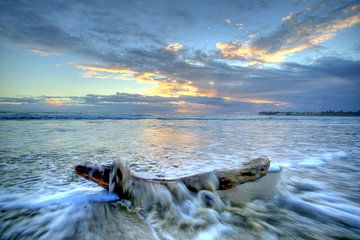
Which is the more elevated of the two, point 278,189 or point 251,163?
point 251,163

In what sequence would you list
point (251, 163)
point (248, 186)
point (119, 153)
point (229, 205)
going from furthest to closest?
point (119, 153) < point (251, 163) < point (248, 186) < point (229, 205)

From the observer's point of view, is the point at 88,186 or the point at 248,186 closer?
the point at 248,186

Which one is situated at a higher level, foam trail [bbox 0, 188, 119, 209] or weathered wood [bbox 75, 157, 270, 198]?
weathered wood [bbox 75, 157, 270, 198]

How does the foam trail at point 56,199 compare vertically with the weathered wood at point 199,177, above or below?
below

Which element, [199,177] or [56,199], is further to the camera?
[199,177]

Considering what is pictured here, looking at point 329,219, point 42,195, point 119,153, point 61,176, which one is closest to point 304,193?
point 329,219

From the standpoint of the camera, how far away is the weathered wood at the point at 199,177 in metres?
2.22

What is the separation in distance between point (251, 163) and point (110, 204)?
168cm

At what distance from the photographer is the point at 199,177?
248cm

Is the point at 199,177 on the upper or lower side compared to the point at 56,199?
upper

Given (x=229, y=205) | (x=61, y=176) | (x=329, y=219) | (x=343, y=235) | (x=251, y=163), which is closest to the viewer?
(x=343, y=235)

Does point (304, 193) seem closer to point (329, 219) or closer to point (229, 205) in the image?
point (329, 219)

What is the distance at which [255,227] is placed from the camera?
1856 millimetres

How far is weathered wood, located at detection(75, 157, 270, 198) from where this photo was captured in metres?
2.22
